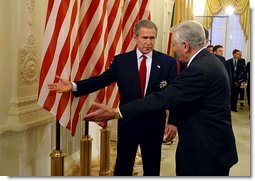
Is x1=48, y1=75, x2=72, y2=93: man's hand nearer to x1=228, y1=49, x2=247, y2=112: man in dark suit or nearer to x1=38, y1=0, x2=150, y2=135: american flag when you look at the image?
x1=38, y1=0, x2=150, y2=135: american flag

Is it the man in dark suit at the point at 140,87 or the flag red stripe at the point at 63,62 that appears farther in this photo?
the man in dark suit at the point at 140,87

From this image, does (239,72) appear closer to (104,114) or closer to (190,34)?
(190,34)

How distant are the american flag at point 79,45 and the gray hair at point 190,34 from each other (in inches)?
25.3

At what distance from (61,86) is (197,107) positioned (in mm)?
737

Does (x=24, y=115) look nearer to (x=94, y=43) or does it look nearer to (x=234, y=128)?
(x=94, y=43)

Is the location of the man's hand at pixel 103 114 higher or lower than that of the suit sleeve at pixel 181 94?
lower

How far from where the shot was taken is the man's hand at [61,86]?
185 cm

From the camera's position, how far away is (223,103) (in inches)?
61.0

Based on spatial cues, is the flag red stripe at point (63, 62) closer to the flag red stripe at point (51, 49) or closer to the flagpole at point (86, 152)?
the flag red stripe at point (51, 49)

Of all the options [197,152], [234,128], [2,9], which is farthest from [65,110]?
[234,128]

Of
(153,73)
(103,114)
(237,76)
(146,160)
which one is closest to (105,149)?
(146,160)

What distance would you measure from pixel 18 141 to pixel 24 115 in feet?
0.48

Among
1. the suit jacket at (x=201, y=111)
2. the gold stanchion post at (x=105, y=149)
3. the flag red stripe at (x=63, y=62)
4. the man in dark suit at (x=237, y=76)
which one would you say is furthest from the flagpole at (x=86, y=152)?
the man in dark suit at (x=237, y=76)

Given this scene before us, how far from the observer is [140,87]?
6.60ft
